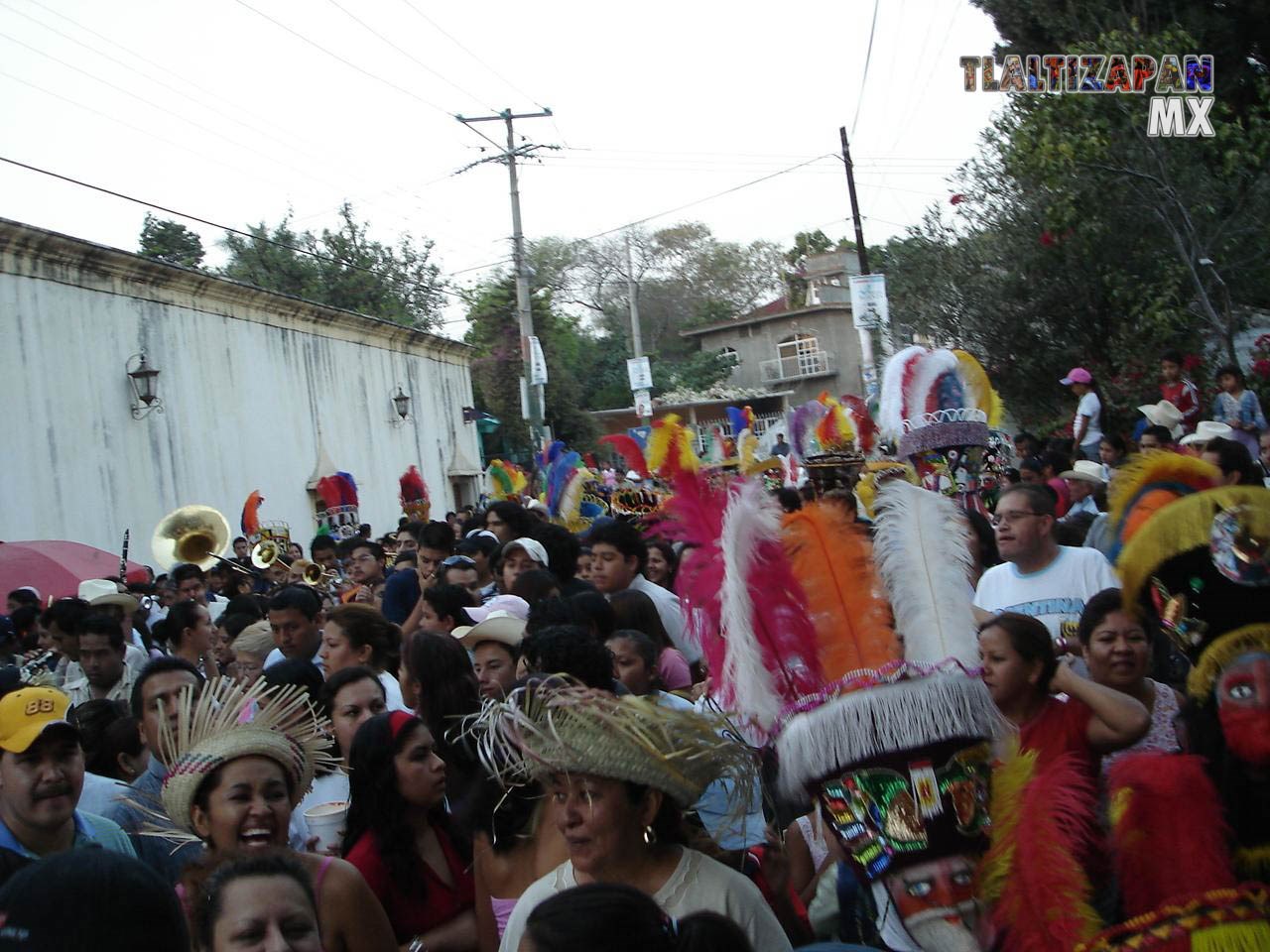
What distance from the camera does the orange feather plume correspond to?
3035mm

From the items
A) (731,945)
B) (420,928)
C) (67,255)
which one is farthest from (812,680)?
(67,255)

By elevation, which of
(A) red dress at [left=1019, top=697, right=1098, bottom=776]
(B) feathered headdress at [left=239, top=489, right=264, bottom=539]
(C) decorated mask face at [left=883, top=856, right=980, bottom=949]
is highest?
(B) feathered headdress at [left=239, top=489, right=264, bottom=539]

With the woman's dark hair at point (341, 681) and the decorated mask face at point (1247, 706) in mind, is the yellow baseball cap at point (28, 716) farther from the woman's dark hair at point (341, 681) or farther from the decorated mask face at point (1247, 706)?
the decorated mask face at point (1247, 706)

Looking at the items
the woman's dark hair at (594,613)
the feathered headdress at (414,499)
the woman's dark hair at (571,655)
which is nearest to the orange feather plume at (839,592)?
the woman's dark hair at (571,655)

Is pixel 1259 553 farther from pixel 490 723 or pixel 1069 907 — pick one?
pixel 490 723

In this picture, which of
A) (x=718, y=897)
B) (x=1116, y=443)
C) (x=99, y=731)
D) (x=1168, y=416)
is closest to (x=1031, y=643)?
(x=718, y=897)

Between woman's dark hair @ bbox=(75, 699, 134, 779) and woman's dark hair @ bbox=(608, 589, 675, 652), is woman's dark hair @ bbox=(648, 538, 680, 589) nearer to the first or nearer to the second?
woman's dark hair @ bbox=(608, 589, 675, 652)

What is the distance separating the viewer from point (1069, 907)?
9.00ft

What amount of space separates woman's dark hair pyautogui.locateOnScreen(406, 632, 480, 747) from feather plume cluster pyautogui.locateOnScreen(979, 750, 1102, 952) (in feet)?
7.85

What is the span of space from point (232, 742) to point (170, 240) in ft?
160

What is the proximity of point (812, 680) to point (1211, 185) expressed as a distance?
16096 millimetres

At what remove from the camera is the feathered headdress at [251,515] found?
63.9ft

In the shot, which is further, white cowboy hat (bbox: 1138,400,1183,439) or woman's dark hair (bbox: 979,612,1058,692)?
white cowboy hat (bbox: 1138,400,1183,439)

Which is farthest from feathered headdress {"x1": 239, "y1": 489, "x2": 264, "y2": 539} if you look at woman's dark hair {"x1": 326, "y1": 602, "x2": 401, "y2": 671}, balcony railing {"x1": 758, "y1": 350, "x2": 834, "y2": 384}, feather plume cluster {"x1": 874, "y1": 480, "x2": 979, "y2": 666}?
balcony railing {"x1": 758, "y1": 350, "x2": 834, "y2": 384}
